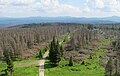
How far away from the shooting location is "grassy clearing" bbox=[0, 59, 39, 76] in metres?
76.1

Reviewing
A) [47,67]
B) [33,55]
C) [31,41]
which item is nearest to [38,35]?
[31,41]

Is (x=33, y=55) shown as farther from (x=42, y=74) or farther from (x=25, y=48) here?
(x=42, y=74)

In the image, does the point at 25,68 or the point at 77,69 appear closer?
the point at 77,69

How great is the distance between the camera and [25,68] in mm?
84625

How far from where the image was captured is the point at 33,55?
11156 cm

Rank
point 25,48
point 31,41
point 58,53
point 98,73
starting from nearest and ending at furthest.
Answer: point 98,73 → point 58,53 → point 25,48 → point 31,41

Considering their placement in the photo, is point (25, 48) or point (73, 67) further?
point (25, 48)

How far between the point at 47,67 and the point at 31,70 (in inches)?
285

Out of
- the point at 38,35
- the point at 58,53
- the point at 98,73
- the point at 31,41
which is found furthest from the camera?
the point at 38,35

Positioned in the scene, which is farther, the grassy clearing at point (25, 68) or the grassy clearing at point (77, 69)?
the grassy clearing at point (25, 68)

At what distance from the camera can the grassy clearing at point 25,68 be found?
76125 millimetres

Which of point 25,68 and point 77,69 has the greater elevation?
point 77,69

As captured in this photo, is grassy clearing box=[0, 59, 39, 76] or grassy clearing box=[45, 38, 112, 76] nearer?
grassy clearing box=[45, 38, 112, 76]

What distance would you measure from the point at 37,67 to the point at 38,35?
69.7m
